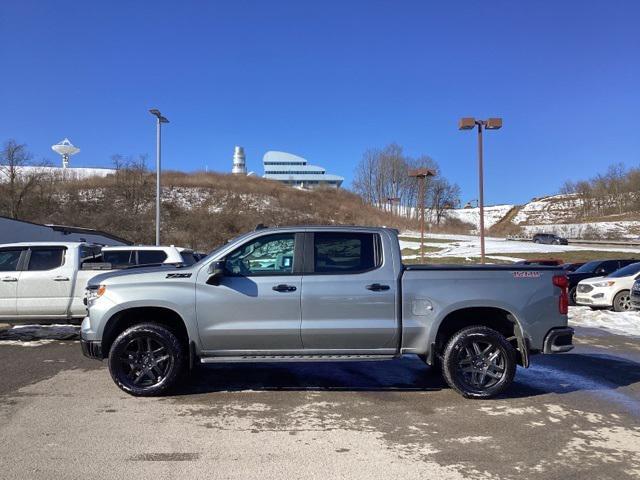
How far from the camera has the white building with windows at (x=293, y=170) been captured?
500ft

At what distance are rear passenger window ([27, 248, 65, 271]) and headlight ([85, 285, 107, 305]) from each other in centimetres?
438

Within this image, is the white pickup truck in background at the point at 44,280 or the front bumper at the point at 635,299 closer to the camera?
the white pickup truck in background at the point at 44,280

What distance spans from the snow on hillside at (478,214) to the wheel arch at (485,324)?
344 ft

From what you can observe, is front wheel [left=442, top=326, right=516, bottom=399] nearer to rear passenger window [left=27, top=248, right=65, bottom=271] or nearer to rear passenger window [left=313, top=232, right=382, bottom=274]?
rear passenger window [left=313, top=232, right=382, bottom=274]

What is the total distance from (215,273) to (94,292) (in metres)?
1.52

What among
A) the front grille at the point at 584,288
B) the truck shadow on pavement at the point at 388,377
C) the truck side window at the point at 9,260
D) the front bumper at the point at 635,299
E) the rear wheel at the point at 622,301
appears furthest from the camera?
the front grille at the point at 584,288

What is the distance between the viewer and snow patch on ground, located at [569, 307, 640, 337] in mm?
11545

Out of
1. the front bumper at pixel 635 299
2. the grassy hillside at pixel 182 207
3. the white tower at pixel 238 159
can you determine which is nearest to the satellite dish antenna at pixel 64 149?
the grassy hillside at pixel 182 207

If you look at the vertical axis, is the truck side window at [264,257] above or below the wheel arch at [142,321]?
above

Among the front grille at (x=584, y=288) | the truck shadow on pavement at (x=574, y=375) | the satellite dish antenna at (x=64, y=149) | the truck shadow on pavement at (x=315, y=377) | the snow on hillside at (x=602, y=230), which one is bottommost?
the truck shadow on pavement at (x=574, y=375)

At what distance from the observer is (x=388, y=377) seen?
702cm

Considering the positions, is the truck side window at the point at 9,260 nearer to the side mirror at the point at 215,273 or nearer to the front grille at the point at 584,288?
the side mirror at the point at 215,273

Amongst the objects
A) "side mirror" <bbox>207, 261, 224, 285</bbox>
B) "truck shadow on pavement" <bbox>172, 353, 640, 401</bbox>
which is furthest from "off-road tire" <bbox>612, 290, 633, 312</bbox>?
"side mirror" <bbox>207, 261, 224, 285</bbox>

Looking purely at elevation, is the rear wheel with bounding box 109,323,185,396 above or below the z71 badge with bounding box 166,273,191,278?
below
